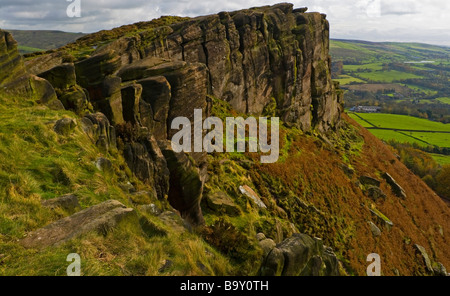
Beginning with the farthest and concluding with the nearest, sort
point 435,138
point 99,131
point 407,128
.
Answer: point 407,128 → point 435,138 → point 99,131

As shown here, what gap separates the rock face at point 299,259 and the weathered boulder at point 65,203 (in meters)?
6.60

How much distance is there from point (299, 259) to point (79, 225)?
23.6 feet

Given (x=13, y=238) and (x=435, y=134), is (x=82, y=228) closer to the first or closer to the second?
(x=13, y=238)

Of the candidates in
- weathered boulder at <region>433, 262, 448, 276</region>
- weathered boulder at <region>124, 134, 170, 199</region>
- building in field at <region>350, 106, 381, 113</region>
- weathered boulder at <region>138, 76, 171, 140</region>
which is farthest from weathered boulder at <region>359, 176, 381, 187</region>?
building in field at <region>350, 106, 381, 113</region>

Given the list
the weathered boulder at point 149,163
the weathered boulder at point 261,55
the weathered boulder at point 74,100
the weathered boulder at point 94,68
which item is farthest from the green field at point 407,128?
the weathered boulder at point 74,100

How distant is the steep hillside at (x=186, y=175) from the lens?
854 centimetres

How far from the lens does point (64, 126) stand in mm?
13562

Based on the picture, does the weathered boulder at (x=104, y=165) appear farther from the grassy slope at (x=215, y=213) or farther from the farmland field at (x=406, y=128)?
the farmland field at (x=406, y=128)

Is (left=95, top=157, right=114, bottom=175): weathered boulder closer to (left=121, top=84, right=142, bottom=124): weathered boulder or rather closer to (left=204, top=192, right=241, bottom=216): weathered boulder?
(left=121, top=84, right=142, bottom=124): weathered boulder

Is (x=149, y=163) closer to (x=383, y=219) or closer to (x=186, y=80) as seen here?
(x=186, y=80)

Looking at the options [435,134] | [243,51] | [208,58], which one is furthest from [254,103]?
[435,134]

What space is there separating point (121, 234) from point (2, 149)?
21.2 feet

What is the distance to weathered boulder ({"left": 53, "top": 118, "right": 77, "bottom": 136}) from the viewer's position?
13.4m

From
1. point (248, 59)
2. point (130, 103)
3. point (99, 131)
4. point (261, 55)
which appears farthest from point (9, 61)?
point (261, 55)
